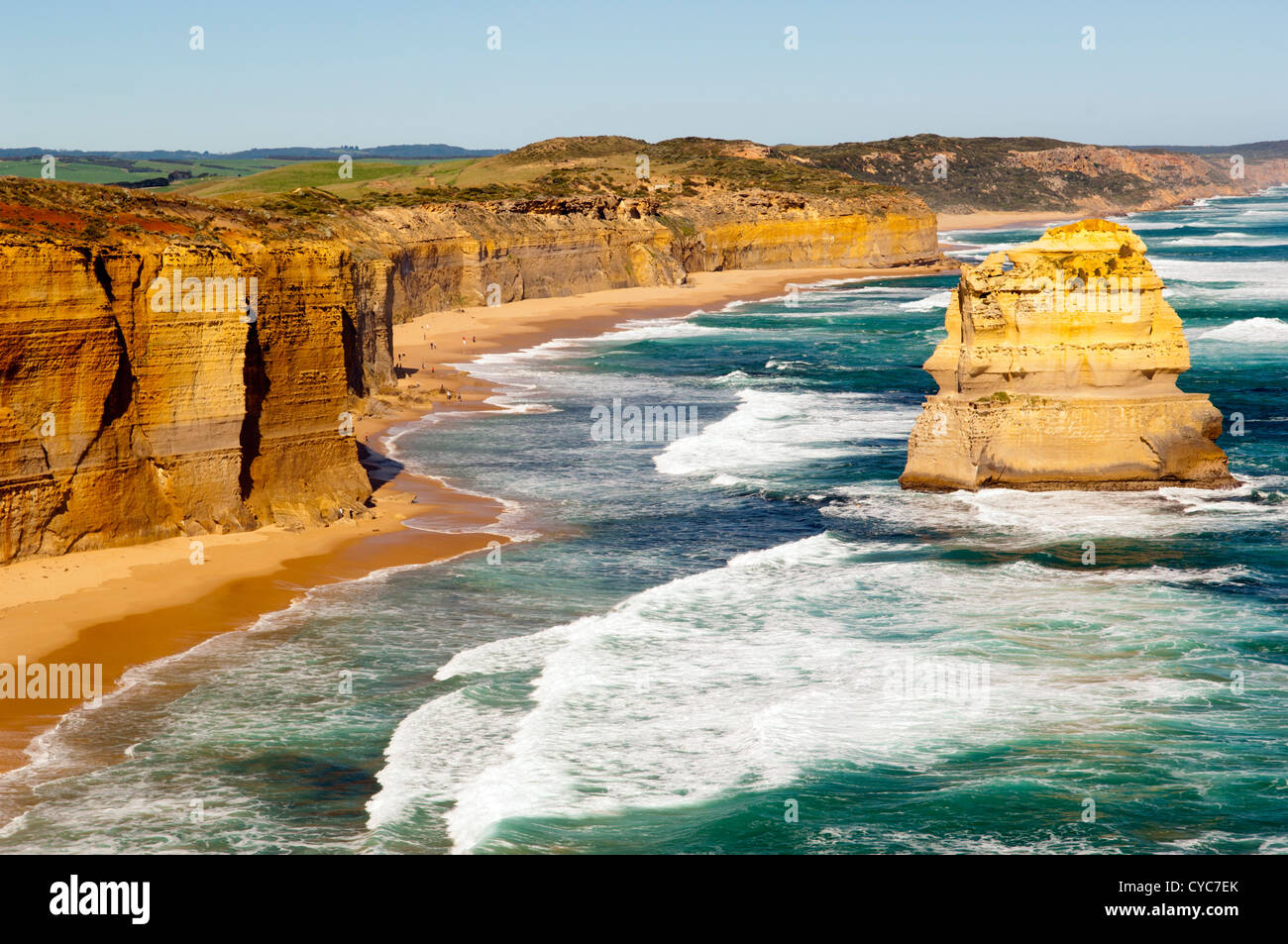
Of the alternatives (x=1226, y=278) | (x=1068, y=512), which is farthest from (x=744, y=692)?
(x=1226, y=278)

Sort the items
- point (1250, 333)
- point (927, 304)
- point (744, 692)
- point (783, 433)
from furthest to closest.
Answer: point (927, 304), point (1250, 333), point (783, 433), point (744, 692)

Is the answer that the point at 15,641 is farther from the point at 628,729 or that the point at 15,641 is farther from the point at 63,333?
the point at 628,729

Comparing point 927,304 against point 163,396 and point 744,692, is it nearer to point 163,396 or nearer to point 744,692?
point 163,396

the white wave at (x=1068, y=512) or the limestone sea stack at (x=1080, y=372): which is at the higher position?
the limestone sea stack at (x=1080, y=372)

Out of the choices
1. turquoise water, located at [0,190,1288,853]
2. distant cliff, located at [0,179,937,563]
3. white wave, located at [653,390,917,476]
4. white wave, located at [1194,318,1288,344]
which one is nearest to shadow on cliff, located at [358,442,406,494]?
Result: turquoise water, located at [0,190,1288,853]

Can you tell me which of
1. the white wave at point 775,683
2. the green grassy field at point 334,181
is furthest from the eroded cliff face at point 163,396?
the green grassy field at point 334,181

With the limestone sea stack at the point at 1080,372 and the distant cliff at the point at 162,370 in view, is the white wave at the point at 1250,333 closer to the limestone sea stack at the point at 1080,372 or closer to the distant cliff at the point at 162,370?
the limestone sea stack at the point at 1080,372
